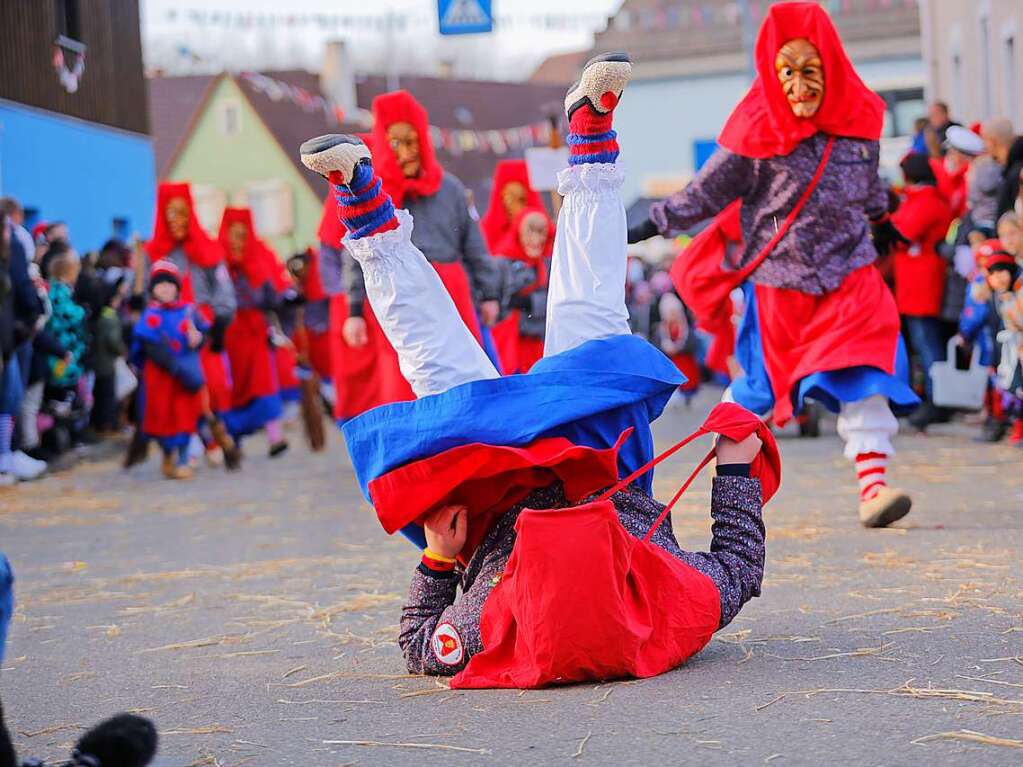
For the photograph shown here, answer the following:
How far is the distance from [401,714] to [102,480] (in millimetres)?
9582

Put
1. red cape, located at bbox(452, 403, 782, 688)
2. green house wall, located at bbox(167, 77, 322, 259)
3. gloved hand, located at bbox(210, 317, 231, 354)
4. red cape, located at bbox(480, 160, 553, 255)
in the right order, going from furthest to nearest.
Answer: green house wall, located at bbox(167, 77, 322, 259)
gloved hand, located at bbox(210, 317, 231, 354)
red cape, located at bbox(480, 160, 553, 255)
red cape, located at bbox(452, 403, 782, 688)

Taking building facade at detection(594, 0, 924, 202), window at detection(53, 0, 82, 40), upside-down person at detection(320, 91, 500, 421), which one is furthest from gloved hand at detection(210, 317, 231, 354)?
building facade at detection(594, 0, 924, 202)

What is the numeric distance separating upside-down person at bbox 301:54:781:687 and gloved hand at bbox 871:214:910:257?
3.66 metres

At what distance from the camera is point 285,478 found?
13.2 metres

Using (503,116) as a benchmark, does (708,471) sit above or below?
below

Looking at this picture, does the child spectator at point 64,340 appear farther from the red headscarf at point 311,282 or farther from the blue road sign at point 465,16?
the blue road sign at point 465,16

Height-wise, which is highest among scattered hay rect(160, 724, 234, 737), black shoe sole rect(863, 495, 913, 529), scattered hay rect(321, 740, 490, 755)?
scattered hay rect(321, 740, 490, 755)

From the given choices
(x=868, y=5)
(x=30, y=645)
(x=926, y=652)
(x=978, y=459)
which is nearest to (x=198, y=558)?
(x=30, y=645)

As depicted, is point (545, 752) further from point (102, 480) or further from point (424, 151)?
point (102, 480)

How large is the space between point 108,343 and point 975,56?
45.6 feet

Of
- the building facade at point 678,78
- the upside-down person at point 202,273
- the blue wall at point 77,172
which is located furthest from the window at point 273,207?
the upside-down person at point 202,273

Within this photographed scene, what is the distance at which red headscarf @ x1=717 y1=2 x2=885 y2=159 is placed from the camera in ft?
26.3

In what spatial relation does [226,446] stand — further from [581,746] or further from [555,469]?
[581,746]

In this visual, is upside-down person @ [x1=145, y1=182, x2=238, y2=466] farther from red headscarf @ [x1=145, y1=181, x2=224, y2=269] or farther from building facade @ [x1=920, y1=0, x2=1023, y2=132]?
building facade @ [x1=920, y1=0, x2=1023, y2=132]
